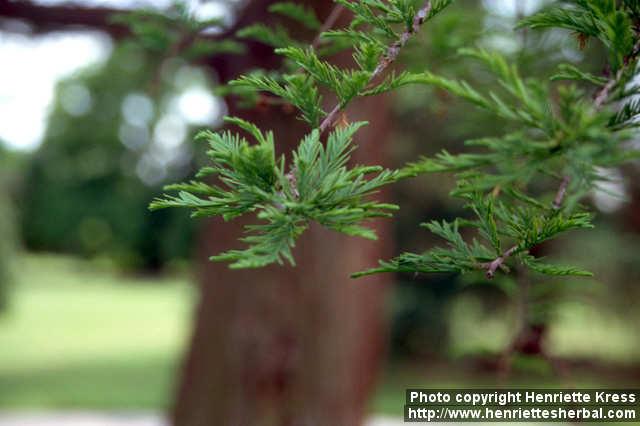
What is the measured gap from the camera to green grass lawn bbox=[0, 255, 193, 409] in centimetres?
965

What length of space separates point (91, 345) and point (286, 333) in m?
10.8

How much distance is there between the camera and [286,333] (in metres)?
3.81

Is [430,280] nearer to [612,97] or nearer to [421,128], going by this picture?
[421,128]

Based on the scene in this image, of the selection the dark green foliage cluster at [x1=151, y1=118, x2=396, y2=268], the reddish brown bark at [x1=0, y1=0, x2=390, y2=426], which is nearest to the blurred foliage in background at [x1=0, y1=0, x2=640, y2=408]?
the dark green foliage cluster at [x1=151, y1=118, x2=396, y2=268]

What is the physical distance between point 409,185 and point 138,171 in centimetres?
2014

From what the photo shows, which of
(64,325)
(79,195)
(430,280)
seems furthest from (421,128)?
(79,195)

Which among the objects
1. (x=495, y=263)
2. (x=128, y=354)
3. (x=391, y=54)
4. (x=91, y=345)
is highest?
(x=91, y=345)

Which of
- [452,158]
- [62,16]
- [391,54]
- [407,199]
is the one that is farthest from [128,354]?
[452,158]

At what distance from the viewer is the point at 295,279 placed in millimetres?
3820

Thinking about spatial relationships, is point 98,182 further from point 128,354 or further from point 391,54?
point 391,54

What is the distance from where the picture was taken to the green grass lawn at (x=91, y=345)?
380 inches

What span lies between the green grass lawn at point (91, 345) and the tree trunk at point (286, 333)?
78 centimetres

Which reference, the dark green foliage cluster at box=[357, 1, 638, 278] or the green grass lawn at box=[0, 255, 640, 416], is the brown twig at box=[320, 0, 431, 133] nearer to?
the dark green foliage cluster at box=[357, 1, 638, 278]

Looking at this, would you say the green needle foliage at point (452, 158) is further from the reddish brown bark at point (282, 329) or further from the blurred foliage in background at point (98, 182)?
the blurred foliage in background at point (98, 182)
